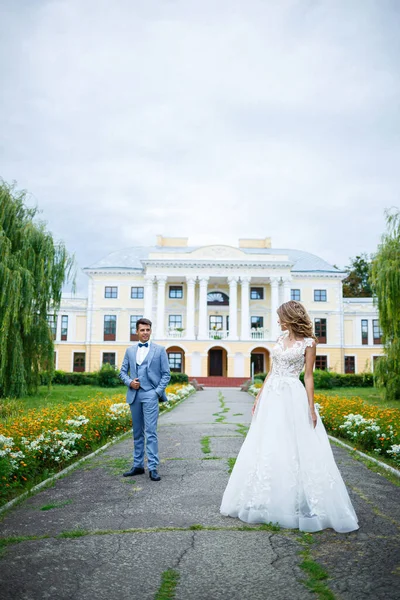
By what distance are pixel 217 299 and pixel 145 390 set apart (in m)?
42.5

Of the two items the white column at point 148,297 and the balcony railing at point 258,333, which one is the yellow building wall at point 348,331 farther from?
the white column at point 148,297

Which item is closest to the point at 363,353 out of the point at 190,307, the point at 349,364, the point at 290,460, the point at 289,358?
the point at 349,364

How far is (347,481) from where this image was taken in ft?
20.2

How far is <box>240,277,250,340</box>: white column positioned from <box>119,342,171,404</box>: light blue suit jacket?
38830 millimetres

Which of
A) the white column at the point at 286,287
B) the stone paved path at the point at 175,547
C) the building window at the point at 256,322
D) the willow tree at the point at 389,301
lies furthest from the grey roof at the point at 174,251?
the stone paved path at the point at 175,547

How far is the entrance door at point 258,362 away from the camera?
47094mm

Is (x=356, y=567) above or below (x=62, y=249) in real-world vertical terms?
below

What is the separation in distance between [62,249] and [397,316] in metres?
12.0

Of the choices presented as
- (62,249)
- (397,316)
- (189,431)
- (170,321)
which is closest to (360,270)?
(170,321)

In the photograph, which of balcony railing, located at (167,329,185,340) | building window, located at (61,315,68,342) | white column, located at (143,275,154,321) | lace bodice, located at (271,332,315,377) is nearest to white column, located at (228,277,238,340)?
balcony railing, located at (167,329,185,340)

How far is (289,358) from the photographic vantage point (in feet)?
16.1

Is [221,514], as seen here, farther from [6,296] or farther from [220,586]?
[6,296]

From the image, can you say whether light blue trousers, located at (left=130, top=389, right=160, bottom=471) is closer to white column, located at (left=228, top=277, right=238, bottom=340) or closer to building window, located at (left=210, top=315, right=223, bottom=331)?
white column, located at (left=228, top=277, right=238, bottom=340)

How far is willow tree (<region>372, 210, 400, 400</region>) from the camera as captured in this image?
56.6 feet
